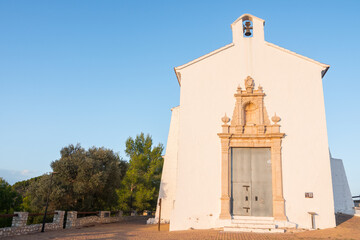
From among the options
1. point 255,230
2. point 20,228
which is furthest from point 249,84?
point 20,228

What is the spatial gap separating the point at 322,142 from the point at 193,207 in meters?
6.59

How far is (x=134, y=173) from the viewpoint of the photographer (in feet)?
88.4

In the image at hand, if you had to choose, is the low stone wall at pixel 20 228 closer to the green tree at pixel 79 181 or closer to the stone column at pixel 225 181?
the green tree at pixel 79 181

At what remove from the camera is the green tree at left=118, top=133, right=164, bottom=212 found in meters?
26.1

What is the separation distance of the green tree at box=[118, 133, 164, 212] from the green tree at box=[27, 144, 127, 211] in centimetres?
920

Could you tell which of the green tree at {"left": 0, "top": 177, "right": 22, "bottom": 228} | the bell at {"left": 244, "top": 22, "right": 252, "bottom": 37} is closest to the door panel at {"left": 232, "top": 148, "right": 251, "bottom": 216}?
the bell at {"left": 244, "top": 22, "right": 252, "bottom": 37}

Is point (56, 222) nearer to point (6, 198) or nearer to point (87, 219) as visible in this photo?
point (87, 219)

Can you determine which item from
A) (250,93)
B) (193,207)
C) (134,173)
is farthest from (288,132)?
(134,173)

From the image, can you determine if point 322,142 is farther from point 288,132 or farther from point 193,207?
point 193,207

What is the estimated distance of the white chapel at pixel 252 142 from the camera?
1210cm

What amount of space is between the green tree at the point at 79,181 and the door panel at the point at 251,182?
7.50 m

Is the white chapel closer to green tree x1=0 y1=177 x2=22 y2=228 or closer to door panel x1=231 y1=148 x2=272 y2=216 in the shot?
door panel x1=231 y1=148 x2=272 y2=216

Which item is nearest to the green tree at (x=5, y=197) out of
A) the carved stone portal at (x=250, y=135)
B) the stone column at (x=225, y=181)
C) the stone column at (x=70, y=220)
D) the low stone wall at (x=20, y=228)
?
the stone column at (x=70, y=220)

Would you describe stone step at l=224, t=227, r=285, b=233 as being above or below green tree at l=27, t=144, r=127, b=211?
below
